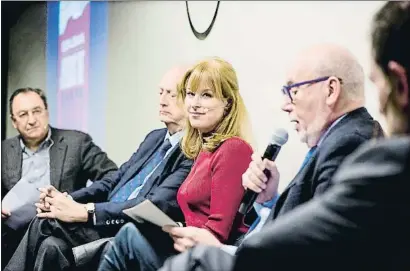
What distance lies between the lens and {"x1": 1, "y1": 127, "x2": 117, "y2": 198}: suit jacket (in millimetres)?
2303

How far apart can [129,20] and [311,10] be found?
0.62 metres

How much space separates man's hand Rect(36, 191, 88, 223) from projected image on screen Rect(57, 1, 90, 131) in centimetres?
25

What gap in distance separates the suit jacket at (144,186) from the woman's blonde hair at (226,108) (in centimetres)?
7

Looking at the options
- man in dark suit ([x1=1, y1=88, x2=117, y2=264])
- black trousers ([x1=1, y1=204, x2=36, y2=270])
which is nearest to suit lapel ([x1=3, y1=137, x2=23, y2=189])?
man in dark suit ([x1=1, y1=88, x2=117, y2=264])

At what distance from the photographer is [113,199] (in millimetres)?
2201

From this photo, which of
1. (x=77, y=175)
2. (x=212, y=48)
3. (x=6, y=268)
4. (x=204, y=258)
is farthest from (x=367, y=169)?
(x=6, y=268)

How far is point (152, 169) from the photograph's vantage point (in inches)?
84.7

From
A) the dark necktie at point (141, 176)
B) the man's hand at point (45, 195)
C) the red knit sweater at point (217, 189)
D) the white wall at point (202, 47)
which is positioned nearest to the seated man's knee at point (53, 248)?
the man's hand at point (45, 195)

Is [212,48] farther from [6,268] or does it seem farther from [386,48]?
[6,268]

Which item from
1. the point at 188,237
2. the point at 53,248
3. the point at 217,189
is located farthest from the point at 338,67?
the point at 53,248

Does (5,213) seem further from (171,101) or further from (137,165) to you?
(171,101)

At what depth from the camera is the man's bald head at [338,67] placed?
1.74m

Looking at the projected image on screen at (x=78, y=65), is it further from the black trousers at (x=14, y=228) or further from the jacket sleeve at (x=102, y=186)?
the black trousers at (x=14, y=228)

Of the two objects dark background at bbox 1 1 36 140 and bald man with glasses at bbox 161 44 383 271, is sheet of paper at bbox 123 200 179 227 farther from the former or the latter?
dark background at bbox 1 1 36 140
